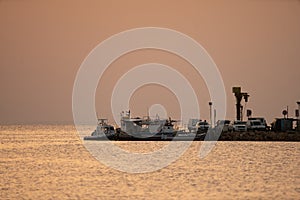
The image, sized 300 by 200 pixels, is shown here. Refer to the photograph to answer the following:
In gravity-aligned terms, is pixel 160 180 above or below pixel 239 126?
below

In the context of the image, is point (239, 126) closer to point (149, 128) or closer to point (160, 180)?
point (149, 128)

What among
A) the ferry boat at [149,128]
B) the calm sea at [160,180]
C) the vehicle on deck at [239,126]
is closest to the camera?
the calm sea at [160,180]

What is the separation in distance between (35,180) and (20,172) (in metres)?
11.3

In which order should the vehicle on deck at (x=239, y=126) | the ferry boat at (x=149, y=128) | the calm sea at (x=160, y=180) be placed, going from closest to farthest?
the calm sea at (x=160, y=180)
the vehicle on deck at (x=239, y=126)
the ferry boat at (x=149, y=128)

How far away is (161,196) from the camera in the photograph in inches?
2223

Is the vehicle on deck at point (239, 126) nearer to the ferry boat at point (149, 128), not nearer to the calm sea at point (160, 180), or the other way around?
the ferry boat at point (149, 128)

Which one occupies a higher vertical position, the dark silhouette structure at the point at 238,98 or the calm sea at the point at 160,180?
the dark silhouette structure at the point at 238,98

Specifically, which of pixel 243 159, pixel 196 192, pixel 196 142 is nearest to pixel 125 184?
pixel 196 192

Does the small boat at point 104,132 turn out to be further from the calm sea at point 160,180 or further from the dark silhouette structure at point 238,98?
the calm sea at point 160,180

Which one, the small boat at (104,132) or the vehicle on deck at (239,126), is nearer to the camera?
the vehicle on deck at (239,126)

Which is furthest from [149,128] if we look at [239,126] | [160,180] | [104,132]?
[160,180]

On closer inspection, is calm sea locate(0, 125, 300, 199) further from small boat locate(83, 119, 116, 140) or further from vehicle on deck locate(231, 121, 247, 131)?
small boat locate(83, 119, 116, 140)

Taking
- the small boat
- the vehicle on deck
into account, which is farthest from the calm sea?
the small boat

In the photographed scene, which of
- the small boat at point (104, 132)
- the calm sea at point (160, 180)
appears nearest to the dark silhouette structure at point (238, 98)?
the small boat at point (104, 132)
